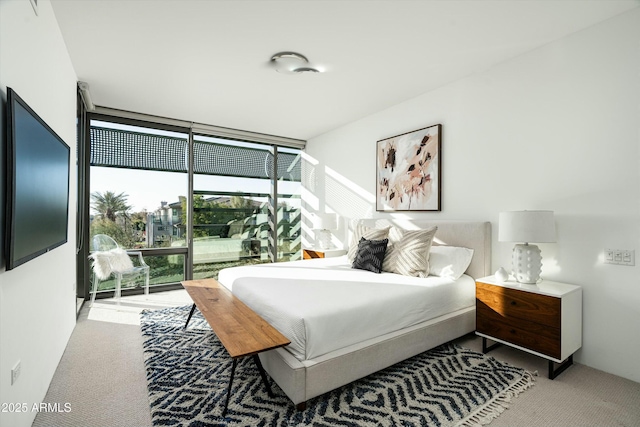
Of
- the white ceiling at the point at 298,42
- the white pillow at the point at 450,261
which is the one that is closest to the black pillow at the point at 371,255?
the white pillow at the point at 450,261

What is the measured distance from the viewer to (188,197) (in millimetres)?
5020

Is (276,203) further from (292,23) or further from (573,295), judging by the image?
(573,295)

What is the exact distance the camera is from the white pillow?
3.07 m

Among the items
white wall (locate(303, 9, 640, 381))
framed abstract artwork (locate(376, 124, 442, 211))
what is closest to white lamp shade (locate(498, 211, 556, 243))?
white wall (locate(303, 9, 640, 381))

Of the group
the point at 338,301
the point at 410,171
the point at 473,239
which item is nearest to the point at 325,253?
the point at 410,171

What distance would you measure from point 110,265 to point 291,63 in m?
3.31

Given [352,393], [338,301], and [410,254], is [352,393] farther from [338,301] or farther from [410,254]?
[410,254]

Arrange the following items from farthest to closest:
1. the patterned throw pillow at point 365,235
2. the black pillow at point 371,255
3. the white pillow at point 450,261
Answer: the patterned throw pillow at point 365,235, the black pillow at point 371,255, the white pillow at point 450,261

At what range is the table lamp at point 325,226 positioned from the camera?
5.04 m

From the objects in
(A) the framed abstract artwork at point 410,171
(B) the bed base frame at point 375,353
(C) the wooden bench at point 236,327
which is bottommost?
(B) the bed base frame at point 375,353

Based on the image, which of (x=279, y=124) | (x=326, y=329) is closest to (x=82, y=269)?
(x=279, y=124)

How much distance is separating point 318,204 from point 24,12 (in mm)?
4423

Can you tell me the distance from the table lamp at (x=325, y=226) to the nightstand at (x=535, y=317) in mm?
2600

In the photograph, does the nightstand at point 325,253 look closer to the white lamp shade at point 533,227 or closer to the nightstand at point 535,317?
the nightstand at point 535,317
